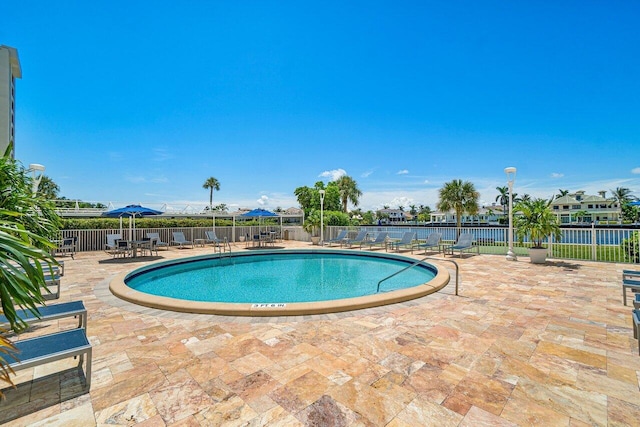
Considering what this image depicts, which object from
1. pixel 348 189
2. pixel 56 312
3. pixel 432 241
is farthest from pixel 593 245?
pixel 348 189

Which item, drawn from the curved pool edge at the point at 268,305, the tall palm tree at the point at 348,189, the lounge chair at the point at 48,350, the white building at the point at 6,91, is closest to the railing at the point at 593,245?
the curved pool edge at the point at 268,305

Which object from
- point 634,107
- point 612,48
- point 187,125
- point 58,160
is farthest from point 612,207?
point 58,160

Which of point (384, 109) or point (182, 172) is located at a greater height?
point (384, 109)

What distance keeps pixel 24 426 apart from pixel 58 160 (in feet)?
78.0

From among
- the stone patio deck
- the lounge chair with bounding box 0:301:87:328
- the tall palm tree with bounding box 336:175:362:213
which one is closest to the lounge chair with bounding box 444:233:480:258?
the stone patio deck

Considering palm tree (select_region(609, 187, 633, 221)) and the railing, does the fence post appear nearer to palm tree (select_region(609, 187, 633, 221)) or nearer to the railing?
the railing

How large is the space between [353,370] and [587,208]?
7244cm

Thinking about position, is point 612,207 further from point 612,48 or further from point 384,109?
point 384,109

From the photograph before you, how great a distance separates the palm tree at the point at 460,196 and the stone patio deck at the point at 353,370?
2427 cm

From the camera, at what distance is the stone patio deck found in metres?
2.05

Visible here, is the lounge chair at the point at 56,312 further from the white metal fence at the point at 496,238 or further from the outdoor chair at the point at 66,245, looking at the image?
the white metal fence at the point at 496,238

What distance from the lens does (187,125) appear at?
16.9m

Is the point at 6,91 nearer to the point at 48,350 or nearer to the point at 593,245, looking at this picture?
the point at 48,350

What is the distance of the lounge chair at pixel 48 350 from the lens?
200cm
